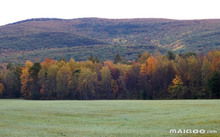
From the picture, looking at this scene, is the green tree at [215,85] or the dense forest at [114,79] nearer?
the green tree at [215,85]

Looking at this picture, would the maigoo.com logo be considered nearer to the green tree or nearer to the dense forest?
the green tree

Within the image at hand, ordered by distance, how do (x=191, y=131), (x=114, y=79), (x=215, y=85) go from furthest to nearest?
(x=114, y=79), (x=215, y=85), (x=191, y=131)

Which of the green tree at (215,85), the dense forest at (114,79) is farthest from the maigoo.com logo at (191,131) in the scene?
the dense forest at (114,79)

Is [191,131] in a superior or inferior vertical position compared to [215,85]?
superior

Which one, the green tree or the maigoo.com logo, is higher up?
the maigoo.com logo

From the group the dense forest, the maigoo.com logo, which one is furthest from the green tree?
the maigoo.com logo

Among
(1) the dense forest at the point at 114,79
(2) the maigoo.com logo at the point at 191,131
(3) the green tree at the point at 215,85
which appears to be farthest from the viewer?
(1) the dense forest at the point at 114,79

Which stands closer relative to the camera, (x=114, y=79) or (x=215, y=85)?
(x=215, y=85)

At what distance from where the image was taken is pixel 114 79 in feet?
384

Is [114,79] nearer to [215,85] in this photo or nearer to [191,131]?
[215,85]

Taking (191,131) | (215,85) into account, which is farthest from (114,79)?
(191,131)

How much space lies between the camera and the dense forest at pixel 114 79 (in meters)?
100

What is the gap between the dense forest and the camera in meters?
100

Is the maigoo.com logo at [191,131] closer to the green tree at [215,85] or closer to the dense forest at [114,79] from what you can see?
the green tree at [215,85]
